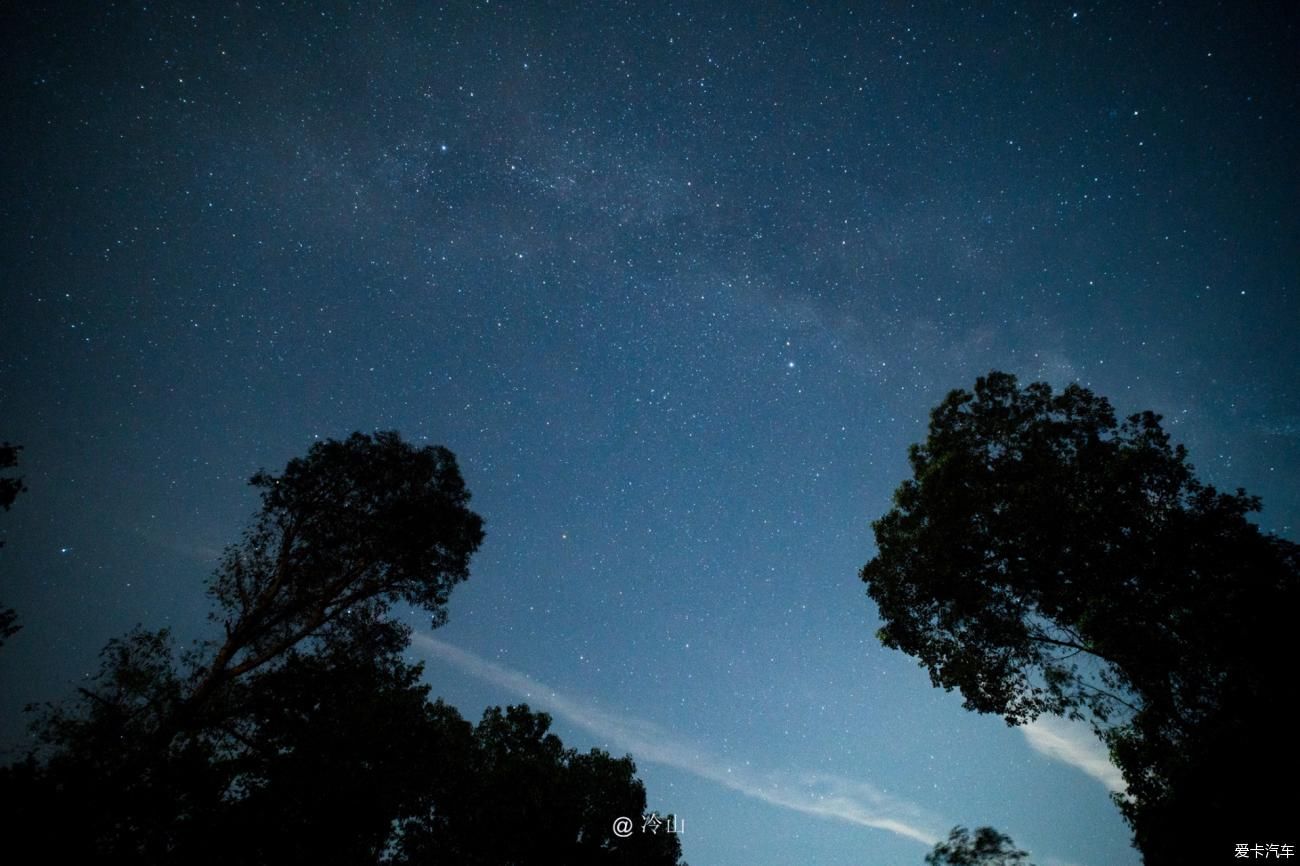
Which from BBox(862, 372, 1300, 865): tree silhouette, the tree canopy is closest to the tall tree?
the tree canopy

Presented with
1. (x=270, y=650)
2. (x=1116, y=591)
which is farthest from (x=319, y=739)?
(x=1116, y=591)

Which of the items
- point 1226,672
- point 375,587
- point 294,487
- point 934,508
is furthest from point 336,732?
point 1226,672

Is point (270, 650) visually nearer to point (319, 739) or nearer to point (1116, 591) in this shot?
point (319, 739)

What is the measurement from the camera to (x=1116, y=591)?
43.7 feet

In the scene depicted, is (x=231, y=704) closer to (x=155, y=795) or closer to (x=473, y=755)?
(x=155, y=795)

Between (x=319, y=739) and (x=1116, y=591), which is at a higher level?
(x=1116, y=591)

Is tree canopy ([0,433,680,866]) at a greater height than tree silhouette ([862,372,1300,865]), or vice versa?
tree silhouette ([862,372,1300,865])

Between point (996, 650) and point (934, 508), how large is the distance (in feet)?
15.5

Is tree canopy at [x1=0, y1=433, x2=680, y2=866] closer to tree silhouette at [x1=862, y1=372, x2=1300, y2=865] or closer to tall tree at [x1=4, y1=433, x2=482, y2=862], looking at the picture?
tall tree at [x1=4, y1=433, x2=482, y2=862]

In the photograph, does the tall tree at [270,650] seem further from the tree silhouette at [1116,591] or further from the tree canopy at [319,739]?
the tree silhouette at [1116,591]

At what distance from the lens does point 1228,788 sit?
10352 mm

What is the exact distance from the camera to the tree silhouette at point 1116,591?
35.7 feet

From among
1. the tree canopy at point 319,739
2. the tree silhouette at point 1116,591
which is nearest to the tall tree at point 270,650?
the tree canopy at point 319,739

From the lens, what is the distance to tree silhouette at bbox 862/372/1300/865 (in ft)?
35.7
